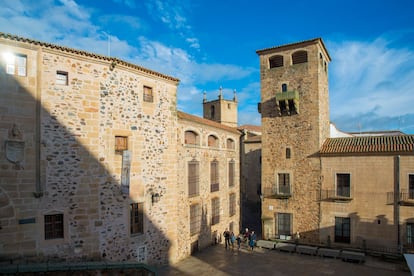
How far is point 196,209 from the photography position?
18344 millimetres

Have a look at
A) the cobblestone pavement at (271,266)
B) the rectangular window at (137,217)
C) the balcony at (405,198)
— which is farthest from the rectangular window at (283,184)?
the rectangular window at (137,217)

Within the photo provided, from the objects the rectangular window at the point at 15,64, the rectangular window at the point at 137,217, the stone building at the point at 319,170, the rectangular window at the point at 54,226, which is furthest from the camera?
the stone building at the point at 319,170

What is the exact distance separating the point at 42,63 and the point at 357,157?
18.7 meters

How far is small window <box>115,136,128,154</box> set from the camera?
44.7 feet

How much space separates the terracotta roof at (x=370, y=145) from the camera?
1734cm

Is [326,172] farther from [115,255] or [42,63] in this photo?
[42,63]

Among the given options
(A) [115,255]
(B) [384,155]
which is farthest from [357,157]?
(A) [115,255]

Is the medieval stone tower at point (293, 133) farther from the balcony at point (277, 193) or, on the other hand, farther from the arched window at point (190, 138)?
the arched window at point (190, 138)

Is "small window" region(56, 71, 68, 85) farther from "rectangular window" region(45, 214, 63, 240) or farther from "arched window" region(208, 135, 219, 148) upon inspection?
"arched window" region(208, 135, 219, 148)

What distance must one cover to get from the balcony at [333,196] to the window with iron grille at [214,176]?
24.3 feet

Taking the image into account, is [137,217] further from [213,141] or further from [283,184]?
[283,184]

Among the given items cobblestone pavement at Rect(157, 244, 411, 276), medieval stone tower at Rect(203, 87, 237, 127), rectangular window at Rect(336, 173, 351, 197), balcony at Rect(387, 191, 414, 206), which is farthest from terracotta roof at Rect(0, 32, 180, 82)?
medieval stone tower at Rect(203, 87, 237, 127)

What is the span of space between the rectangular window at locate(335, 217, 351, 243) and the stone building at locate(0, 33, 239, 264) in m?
10.1

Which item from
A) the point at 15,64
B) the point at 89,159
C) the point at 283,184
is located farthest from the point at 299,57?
the point at 15,64
